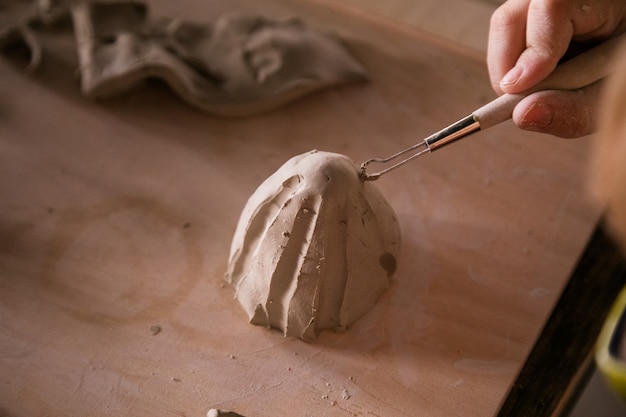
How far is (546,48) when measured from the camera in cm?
91

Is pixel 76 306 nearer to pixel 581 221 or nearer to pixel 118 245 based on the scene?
pixel 118 245

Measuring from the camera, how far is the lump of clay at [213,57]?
47.5 inches

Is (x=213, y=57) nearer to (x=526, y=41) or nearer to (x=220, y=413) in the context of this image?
(x=526, y=41)

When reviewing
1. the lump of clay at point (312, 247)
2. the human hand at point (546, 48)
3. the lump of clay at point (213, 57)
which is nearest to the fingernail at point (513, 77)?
the human hand at point (546, 48)

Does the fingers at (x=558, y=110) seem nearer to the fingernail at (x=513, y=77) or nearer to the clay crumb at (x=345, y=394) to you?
the fingernail at (x=513, y=77)

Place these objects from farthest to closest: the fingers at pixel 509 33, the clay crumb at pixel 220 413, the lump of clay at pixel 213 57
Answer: the lump of clay at pixel 213 57, the fingers at pixel 509 33, the clay crumb at pixel 220 413

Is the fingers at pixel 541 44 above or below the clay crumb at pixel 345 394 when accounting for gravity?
above

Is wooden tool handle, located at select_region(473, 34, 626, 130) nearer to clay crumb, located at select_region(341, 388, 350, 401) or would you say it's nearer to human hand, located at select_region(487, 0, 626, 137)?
human hand, located at select_region(487, 0, 626, 137)

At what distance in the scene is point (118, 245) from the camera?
104 centimetres

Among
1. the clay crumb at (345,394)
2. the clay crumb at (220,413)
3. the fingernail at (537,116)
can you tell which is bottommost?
the clay crumb at (345,394)

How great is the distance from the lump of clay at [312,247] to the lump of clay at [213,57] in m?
0.33

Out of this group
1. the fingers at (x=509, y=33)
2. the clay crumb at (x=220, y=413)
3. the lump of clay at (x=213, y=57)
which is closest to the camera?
→ the clay crumb at (x=220, y=413)

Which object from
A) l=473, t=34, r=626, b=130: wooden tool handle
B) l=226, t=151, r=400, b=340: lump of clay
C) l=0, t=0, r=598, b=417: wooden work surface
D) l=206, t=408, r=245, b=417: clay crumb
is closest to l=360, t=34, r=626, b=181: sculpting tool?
l=473, t=34, r=626, b=130: wooden tool handle

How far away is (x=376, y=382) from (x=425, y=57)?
0.69 metres
